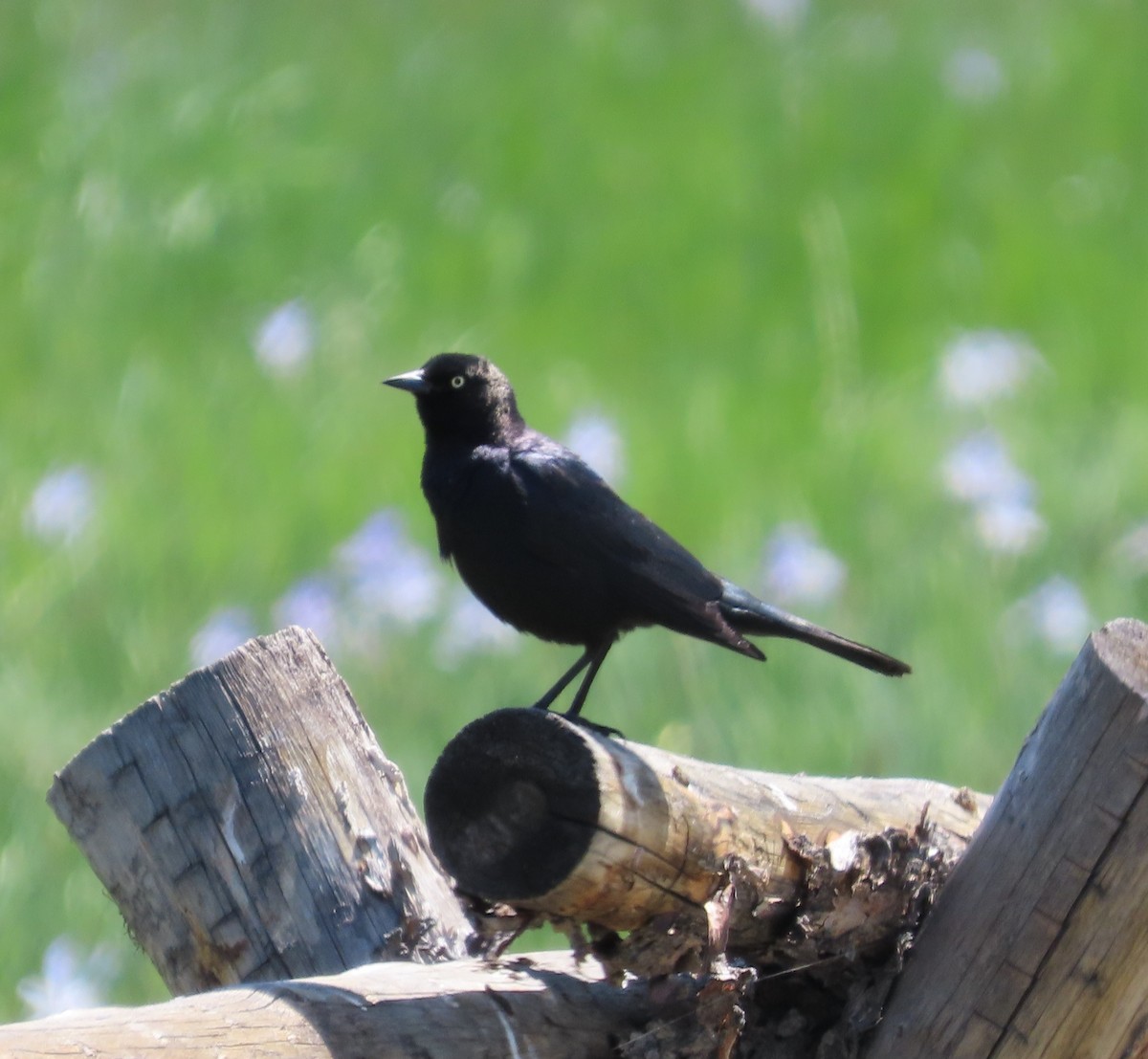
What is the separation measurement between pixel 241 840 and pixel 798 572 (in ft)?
10.0

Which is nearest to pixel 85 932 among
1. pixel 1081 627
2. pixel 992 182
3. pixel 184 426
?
pixel 1081 627

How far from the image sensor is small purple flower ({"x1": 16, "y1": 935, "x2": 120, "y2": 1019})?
4.11 m

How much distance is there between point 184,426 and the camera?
27.3ft

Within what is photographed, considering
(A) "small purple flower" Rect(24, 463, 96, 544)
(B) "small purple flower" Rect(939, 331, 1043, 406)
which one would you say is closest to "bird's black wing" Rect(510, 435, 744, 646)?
(A) "small purple flower" Rect(24, 463, 96, 544)

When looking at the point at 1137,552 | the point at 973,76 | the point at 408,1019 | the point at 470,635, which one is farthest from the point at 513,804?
the point at 973,76

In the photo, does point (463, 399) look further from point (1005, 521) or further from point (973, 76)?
point (973, 76)

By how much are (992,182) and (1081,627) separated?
6.29 m

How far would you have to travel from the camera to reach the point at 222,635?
5562 mm

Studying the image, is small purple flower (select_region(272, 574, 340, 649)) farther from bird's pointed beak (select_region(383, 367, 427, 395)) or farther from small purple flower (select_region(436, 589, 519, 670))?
bird's pointed beak (select_region(383, 367, 427, 395))

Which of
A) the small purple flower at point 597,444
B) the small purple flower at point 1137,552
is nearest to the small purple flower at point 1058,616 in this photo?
the small purple flower at point 1137,552

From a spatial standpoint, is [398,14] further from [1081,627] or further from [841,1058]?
[841,1058]

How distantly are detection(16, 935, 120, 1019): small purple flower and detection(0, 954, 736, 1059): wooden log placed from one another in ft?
4.78

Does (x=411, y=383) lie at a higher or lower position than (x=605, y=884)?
higher

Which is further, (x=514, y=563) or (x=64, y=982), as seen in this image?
(x=64, y=982)
